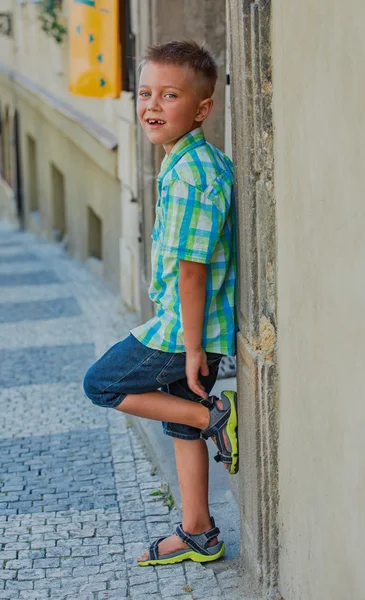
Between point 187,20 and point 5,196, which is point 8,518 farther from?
point 5,196

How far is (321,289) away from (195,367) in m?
0.78

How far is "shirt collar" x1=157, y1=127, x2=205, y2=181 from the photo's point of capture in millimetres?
3008

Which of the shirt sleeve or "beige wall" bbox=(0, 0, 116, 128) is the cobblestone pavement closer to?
the shirt sleeve

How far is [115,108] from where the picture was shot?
8148mm

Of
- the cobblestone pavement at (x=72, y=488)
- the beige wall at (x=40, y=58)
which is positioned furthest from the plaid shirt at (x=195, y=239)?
the beige wall at (x=40, y=58)

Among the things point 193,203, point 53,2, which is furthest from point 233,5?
point 53,2

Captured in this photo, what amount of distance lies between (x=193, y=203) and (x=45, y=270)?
7631 mm

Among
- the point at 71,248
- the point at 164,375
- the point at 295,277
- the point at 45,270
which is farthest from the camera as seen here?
the point at 71,248

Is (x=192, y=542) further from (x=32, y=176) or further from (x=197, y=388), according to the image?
(x=32, y=176)

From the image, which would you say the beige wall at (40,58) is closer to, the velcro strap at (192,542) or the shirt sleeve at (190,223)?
the velcro strap at (192,542)

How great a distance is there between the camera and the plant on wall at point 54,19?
10750 millimetres

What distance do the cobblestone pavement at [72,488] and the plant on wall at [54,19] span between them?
453cm

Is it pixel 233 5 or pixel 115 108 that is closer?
pixel 233 5

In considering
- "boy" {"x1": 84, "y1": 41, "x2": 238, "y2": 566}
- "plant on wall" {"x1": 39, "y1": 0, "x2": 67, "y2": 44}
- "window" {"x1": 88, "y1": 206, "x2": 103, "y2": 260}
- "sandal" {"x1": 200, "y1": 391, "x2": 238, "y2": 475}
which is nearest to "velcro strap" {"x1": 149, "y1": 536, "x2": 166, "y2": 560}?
"boy" {"x1": 84, "y1": 41, "x2": 238, "y2": 566}
